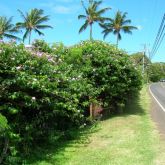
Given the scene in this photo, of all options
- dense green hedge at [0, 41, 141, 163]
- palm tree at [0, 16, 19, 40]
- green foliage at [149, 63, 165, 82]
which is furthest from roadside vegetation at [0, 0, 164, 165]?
green foliage at [149, 63, 165, 82]

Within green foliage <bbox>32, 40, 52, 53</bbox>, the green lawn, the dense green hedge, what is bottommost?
the green lawn

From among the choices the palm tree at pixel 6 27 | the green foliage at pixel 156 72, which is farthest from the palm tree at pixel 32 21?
the green foliage at pixel 156 72

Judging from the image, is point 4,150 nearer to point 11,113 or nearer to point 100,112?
point 11,113

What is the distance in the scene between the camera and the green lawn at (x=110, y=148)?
9.85 m

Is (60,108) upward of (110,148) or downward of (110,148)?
upward

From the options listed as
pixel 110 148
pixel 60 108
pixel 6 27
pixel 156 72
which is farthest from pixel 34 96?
pixel 156 72

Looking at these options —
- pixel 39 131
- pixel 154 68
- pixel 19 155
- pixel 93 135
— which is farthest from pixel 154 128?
pixel 154 68

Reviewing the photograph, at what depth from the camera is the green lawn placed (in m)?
9.85

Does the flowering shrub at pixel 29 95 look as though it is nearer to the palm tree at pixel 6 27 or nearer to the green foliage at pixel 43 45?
the green foliage at pixel 43 45

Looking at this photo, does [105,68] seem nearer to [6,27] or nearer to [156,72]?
[6,27]

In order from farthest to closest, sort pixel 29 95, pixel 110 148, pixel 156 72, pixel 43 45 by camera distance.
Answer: pixel 156 72 → pixel 43 45 → pixel 110 148 → pixel 29 95

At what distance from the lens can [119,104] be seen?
1908 centimetres

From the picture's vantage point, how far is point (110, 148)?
1126cm

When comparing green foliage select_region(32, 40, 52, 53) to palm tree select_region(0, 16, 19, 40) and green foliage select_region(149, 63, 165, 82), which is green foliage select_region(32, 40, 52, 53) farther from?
green foliage select_region(149, 63, 165, 82)
